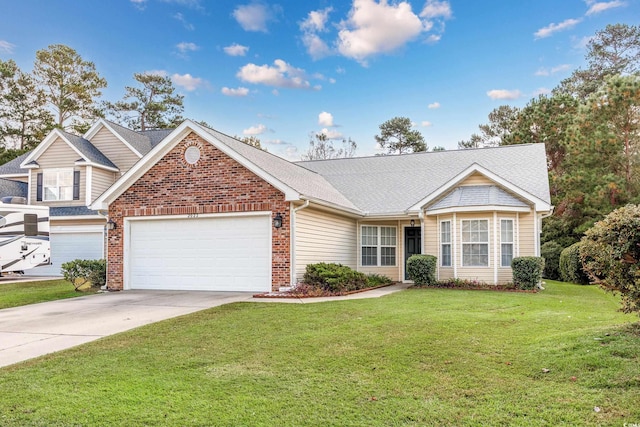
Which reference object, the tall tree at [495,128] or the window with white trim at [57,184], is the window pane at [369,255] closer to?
the window with white trim at [57,184]

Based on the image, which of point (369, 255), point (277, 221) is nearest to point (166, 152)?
point (277, 221)

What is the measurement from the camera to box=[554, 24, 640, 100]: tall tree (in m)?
37.0

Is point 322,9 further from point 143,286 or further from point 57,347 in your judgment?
point 57,347

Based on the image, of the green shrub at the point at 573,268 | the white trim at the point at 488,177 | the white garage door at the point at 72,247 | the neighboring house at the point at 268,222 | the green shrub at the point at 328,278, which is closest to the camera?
the green shrub at the point at 328,278

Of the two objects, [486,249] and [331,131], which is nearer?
[486,249]

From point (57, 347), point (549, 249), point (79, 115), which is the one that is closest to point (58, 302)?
point (57, 347)

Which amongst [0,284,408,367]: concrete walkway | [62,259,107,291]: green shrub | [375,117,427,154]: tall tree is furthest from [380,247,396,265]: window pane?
[375,117,427,154]: tall tree

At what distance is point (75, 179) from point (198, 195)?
10.3 meters

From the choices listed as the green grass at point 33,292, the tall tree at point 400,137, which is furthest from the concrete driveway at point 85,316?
the tall tree at point 400,137

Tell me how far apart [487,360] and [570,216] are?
21.2m

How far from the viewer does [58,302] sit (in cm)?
1252

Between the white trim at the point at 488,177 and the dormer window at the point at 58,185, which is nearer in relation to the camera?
the white trim at the point at 488,177

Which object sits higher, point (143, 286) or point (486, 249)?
point (486, 249)

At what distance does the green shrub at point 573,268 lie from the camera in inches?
763
